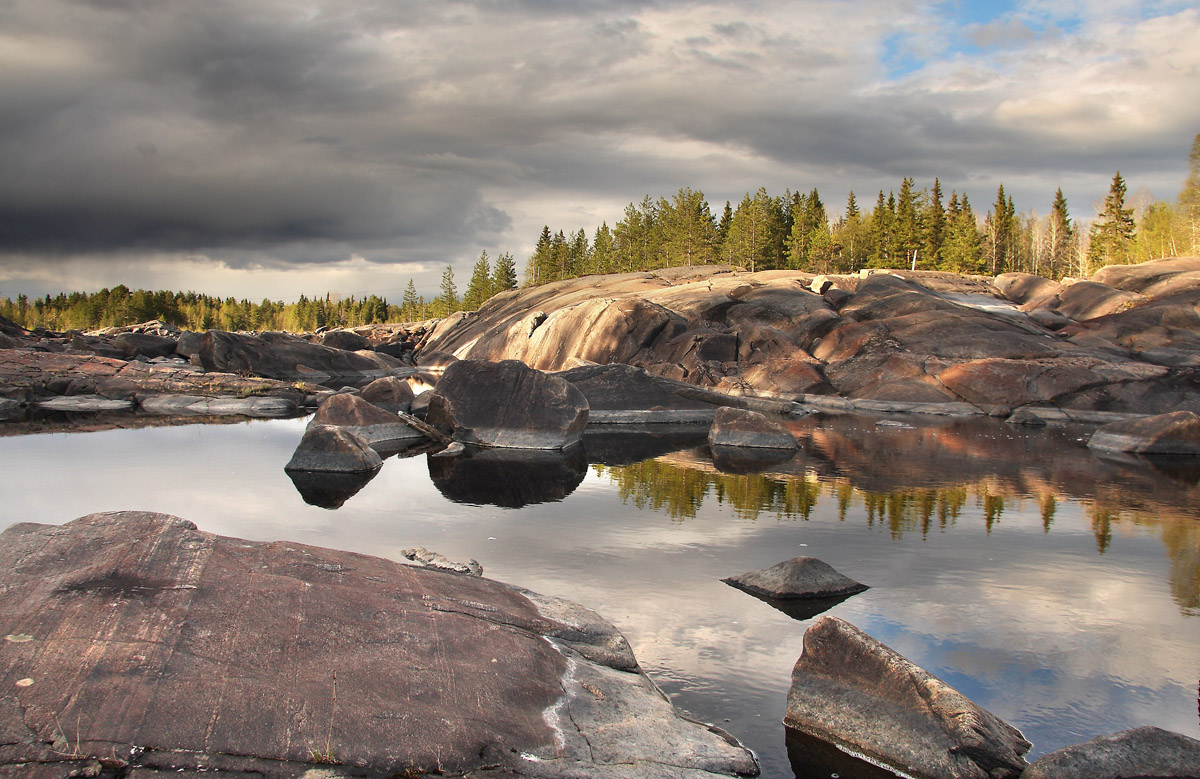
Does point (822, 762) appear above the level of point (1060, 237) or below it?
below

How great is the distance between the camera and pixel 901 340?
46.2 m

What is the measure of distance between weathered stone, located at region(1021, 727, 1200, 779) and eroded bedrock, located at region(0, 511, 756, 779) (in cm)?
234

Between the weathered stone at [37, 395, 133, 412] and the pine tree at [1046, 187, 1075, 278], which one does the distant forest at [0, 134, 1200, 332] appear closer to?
the pine tree at [1046, 187, 1075, 278]

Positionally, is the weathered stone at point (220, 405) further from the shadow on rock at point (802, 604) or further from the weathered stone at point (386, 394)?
the shadow on rock at point (802, 604)

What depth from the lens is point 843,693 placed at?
24.7ft

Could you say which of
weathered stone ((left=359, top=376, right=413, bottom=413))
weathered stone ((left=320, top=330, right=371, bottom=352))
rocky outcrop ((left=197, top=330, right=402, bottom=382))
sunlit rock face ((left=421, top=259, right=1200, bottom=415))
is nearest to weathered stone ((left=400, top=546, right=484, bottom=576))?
weathered stone ((left=359, top=376, right=413, bottom=413))

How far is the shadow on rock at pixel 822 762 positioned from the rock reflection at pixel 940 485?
7243mm

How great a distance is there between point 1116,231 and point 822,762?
115 metres

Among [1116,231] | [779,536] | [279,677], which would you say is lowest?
[779,536]

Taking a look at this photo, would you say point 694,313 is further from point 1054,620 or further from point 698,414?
point 1054,620

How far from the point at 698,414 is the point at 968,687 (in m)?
27.4

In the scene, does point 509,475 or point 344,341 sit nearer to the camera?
point 509,475

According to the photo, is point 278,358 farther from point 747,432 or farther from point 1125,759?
point 1125,759


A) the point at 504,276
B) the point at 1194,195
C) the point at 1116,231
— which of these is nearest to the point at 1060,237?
the point at 1116,231
